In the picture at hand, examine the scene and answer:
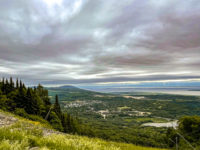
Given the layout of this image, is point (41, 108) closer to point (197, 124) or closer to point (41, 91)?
point (41, 91)

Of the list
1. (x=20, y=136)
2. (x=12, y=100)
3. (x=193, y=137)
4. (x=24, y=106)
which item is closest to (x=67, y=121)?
(x=24, y=106)

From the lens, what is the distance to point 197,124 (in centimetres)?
2586

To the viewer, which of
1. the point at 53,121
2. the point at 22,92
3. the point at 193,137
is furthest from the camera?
the point at 22,92

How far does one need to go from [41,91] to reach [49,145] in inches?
2291

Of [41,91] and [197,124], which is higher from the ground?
[41,91]

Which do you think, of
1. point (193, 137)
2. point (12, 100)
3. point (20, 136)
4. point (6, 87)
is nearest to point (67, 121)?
point (12, 100)

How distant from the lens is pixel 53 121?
38.2 metres

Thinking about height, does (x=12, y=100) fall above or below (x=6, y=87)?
below

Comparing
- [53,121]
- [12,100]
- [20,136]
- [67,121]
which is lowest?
[67,121]

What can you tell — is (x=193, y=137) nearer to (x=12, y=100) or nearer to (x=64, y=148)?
(x=64, y=148)

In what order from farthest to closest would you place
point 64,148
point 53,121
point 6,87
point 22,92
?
point 6,87, point 22,92, point 53,121, point 64,148

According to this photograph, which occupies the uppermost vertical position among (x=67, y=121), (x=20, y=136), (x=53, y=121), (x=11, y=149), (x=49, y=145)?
(x=11, y=149)

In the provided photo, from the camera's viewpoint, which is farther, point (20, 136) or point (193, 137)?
point (193, 137)

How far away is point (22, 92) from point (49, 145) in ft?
146
